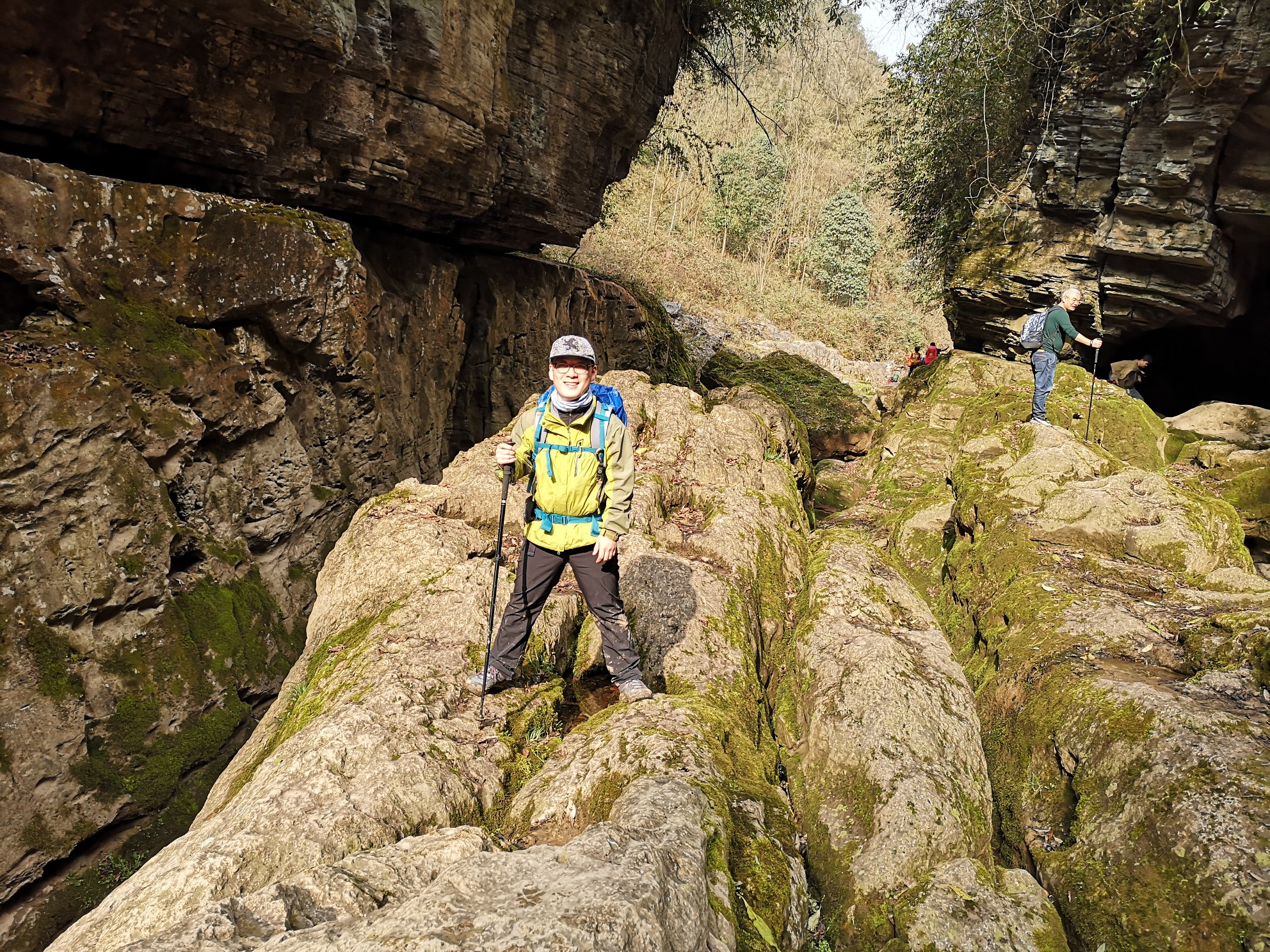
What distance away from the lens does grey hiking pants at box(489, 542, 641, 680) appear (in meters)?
4.71

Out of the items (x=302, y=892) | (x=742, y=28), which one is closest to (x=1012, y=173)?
(x=742, y=28)

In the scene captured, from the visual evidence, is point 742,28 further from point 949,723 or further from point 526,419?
point 949,723

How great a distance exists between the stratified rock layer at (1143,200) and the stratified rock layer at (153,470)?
14.0 metres

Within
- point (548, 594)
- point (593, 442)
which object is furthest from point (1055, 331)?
point (548, 594)

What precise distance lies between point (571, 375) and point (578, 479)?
0.69 m

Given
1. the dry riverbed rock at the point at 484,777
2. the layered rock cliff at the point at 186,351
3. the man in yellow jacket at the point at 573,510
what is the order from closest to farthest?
the dry riverbed rock at the point at 484,777 → the man in yellow jacket at the point at 573,510 → the layered rock cliff at the point at 186,351

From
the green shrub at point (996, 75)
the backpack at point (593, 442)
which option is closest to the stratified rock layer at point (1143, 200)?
the green shrub at point (996, 75)

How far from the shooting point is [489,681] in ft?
15.9

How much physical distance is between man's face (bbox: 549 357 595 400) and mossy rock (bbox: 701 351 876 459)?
1318 centimetres

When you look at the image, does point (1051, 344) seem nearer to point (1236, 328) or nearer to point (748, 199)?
point (1236, 328)

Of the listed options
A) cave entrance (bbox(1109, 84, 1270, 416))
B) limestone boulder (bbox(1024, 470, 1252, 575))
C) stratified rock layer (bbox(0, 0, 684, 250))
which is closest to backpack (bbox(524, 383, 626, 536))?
limestone boulder (bbox(1024, 470, 1252, 575))

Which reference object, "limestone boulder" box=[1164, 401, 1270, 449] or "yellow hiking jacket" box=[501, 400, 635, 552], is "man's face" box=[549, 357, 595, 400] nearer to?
"yellow hiking jacket" box=[501, 400, 635, 552]

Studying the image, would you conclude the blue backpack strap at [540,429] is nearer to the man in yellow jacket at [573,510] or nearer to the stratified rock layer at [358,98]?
the man in yellow jacket at [573,510]

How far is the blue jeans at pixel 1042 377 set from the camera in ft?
33.9
